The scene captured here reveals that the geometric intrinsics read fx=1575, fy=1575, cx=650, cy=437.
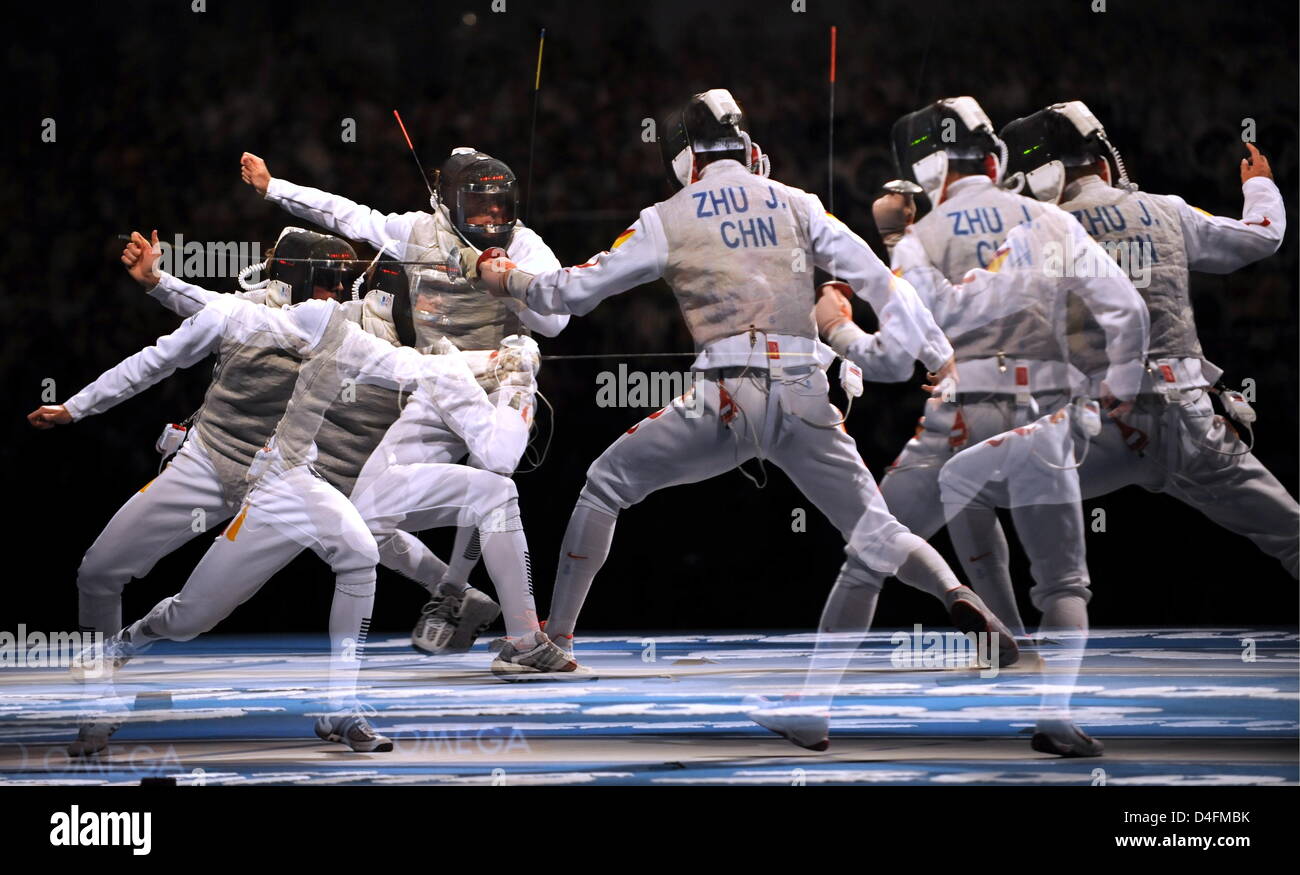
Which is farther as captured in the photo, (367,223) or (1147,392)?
(367,223)

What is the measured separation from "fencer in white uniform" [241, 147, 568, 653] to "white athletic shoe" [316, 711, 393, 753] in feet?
2.53

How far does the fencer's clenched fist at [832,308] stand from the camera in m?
4.45

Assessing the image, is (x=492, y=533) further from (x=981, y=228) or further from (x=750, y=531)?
(x=981, y=228)

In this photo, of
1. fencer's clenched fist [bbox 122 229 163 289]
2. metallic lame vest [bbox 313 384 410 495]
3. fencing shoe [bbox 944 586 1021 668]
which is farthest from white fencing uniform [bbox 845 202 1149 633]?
fencer's clenched fist [bbox 122 229 163 289]

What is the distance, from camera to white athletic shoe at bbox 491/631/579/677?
15.8 feet

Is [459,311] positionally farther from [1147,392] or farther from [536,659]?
[1147,392]

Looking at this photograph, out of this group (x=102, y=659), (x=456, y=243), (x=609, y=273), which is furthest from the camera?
(x=456, y=243)

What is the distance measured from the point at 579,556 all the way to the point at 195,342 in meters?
1.28

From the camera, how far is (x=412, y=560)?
16.7ft

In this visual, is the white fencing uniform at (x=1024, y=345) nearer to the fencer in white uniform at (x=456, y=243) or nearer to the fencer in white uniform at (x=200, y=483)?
the fencer in white uniform at (x=456, y=243)

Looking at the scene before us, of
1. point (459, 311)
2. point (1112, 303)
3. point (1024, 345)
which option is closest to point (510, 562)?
point (459, 311)

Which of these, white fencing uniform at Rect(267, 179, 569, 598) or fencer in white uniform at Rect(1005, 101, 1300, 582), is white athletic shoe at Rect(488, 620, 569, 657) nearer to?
white fencing uniform at Rect(267, 179, 569, 598)
